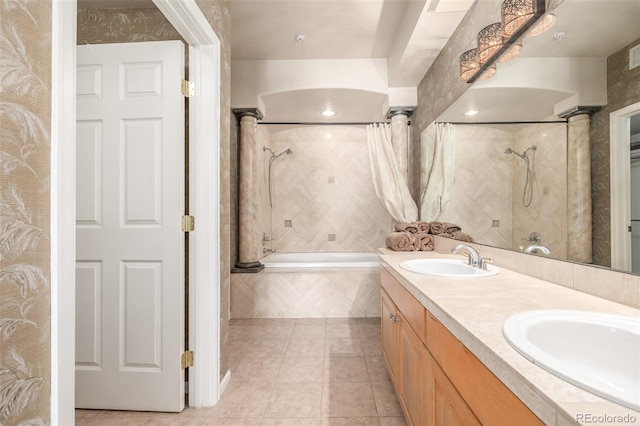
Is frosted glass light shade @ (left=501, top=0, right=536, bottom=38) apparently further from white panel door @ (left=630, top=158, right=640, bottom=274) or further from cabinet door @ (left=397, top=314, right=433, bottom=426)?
cabinet door @ (left=397, top=314, right=433, bottom=426)

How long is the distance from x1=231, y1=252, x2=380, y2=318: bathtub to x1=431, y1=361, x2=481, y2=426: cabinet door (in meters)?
2.09

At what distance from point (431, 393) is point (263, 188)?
3.38 m

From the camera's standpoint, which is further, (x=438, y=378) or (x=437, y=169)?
(x=437, y=169)

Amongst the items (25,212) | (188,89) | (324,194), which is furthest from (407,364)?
(324,194)

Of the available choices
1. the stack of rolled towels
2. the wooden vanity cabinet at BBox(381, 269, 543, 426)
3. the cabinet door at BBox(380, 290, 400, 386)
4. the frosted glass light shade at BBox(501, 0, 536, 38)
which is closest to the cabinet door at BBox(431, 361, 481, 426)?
the wooden vanity cabinet at BBox(381, 269, 543, 426)

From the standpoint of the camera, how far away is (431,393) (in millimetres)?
1011

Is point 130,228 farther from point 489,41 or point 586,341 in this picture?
point 489,41

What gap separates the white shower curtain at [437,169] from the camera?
7.52 feet

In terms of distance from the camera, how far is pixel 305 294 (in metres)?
3.07

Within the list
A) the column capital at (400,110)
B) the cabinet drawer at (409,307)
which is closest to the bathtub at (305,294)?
the cabinet drawer at (409,307)

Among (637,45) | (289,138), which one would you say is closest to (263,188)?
(289,138)

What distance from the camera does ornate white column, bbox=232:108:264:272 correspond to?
319 centimetres

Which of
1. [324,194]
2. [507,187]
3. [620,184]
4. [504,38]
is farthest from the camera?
[324,194]

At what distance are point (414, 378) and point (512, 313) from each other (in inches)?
23.8
